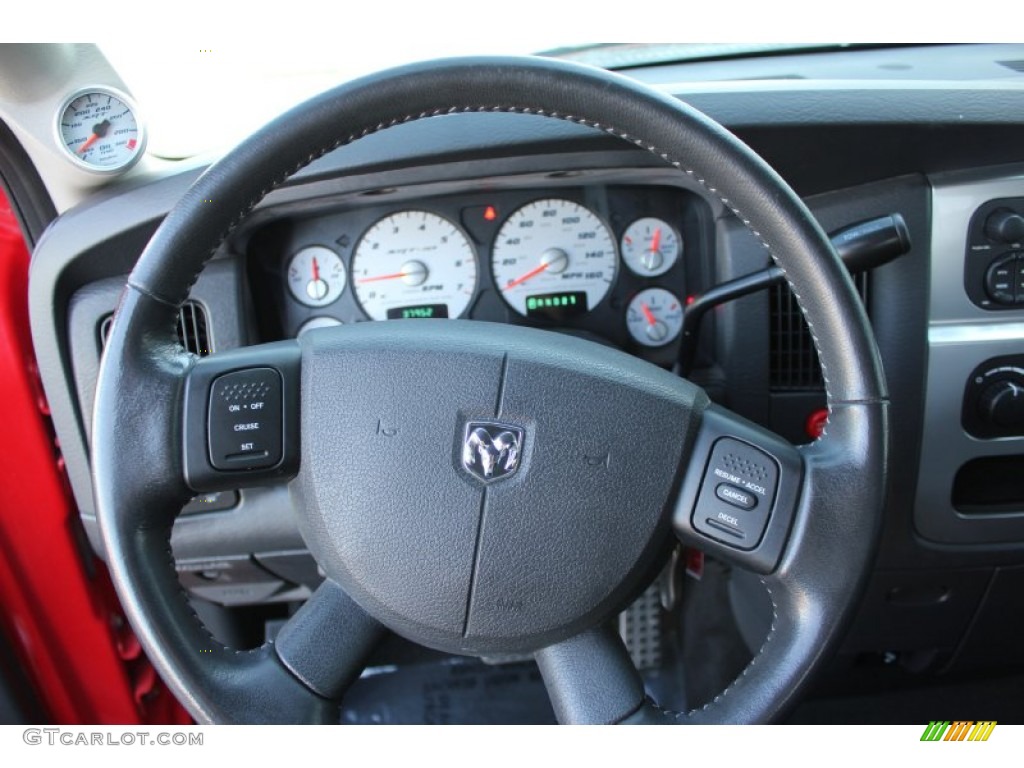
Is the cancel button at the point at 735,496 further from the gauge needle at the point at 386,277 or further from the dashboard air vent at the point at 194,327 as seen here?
the dashboard air vent at the point at 194,327

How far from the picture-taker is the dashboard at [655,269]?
4.08 feet

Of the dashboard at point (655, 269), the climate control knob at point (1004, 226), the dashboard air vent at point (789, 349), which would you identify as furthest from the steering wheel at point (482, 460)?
the climate control knob at point (1004, 226)

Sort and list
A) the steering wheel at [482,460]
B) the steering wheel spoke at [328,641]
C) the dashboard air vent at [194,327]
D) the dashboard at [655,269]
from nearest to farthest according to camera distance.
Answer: the steering wheel at [482,460]
the steering wheel spoke at [328,641]
the dashboard at [655,269]
the dashboard air vent at [194,327]

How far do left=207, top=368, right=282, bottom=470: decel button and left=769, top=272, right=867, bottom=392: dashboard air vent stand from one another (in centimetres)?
80

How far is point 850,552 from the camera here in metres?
0.84

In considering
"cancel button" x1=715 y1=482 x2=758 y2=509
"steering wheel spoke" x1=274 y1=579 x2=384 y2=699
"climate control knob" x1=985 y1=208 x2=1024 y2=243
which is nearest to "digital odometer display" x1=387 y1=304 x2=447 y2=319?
"steering wheel spoke" x1=274 y1=579 x2=384 y2=699

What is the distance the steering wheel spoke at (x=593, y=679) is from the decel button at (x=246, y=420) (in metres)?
A: 0.37

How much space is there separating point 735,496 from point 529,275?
65 cm

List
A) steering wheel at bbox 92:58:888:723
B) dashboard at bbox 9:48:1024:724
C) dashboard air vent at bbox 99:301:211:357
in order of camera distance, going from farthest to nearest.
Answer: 1. dashboard air vent at bbox 99:301:211:357
2. dashboard at bbox 9:48:1024:724
3. steering wheel at bbox 92:58:888:723

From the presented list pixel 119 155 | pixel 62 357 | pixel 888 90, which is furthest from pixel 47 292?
pixel 888 90

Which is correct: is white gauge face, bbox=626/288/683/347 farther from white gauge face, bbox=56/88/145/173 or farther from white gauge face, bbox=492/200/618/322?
→ white gauge face, bbox=56/88/145/173

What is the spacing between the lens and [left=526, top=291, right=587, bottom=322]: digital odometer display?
1426 mm

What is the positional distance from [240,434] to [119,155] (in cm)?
64

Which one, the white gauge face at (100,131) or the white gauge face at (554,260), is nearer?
the white gauge face at (100,131)
